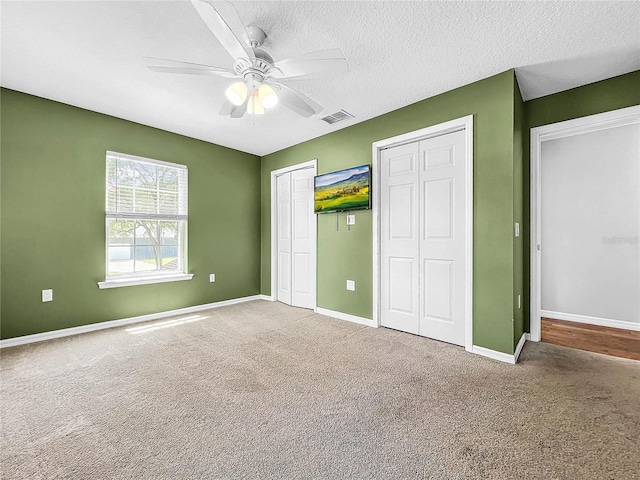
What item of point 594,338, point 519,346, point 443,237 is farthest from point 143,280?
point 594,338

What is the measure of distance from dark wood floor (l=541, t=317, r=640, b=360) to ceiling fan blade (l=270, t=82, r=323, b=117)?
334 cm

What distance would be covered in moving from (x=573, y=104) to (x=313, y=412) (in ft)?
11.8

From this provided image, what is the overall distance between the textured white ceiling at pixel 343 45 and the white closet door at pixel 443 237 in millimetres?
652

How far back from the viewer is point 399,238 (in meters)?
3.28

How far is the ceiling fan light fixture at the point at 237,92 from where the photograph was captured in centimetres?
205

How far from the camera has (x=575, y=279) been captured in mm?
3715

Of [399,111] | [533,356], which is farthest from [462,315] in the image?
[399,111]

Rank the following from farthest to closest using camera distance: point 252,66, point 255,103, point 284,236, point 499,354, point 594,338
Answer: point 284,236, point 594,338, point 499,354, point 255,103, point 252,66

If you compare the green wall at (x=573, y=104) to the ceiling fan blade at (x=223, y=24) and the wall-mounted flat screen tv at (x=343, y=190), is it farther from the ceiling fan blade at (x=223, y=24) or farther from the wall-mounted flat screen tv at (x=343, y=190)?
the ceiling fan blade at (x=223, y=24)

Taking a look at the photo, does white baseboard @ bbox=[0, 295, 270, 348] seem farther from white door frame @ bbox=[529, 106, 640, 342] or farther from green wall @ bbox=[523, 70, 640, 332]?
green wall @ bbox=[523, 70, 640, 332]

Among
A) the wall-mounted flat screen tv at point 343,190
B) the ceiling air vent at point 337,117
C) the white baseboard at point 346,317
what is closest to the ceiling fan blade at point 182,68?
the ceiling air vent at point 337,117

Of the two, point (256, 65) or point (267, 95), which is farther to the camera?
point (267, 95)

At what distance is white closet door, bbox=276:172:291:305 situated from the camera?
459cm

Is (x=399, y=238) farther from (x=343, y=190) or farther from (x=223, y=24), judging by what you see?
(x=223, y=24)
